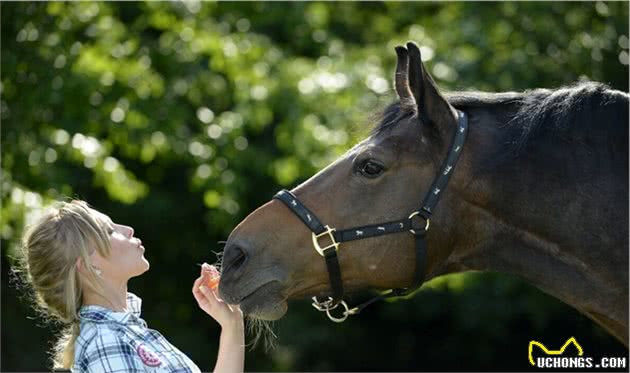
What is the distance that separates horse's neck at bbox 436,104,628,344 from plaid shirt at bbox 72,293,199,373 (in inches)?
43.6

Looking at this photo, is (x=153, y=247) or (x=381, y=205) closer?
(x=381, y=205)

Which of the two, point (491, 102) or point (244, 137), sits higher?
point (491, 102)

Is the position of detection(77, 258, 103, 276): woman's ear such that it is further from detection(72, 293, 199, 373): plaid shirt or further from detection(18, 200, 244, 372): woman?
detection(72, 293, 199, 373): plaid shirt

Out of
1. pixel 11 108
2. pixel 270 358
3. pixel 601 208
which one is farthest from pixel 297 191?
pixel 270 358

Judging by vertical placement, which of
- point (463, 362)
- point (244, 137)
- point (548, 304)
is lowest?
point (463, 362)

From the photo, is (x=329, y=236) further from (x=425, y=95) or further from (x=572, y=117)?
(x=572, y=117)

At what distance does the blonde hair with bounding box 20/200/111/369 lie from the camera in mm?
3156

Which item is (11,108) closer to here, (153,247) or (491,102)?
(153,247)

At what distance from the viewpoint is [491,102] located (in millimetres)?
3408

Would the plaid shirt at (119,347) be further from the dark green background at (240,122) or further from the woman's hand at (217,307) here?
the dark green background at (240,122)

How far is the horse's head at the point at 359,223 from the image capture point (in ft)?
10.9

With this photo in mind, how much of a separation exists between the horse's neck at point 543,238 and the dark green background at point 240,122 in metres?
3.20

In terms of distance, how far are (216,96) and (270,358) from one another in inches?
144

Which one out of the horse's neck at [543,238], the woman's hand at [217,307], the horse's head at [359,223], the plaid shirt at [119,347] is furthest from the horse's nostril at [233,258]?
the horse's neck at [543,238]
